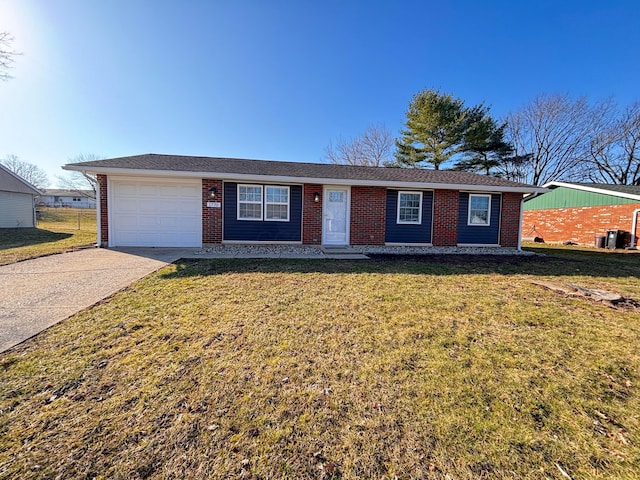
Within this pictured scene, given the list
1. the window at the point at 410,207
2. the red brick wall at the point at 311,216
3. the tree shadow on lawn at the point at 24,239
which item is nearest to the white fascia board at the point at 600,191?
the window at the point at 410,207

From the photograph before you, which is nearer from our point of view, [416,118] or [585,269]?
[585,269]

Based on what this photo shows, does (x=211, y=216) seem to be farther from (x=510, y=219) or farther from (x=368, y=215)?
(x=510, y=219)

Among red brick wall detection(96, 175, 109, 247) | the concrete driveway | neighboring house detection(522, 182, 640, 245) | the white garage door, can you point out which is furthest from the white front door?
neighboring house detection(522, 182, 640, 245)

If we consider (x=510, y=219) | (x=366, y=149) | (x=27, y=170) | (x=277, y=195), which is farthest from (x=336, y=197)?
(x=27, y=170)

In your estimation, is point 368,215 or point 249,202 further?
point 368,215

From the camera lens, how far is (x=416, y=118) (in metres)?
21.0

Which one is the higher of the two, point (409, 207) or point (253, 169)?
point (253, 169)

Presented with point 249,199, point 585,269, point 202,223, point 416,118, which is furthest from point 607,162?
point 202,223

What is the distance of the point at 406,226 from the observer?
404 inches

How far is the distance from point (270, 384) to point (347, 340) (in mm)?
1060

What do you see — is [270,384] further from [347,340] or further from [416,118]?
[416,118]

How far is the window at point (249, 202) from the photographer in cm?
934

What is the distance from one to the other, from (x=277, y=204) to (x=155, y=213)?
4.17 m

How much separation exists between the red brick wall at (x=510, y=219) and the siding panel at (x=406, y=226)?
10.1 feet
